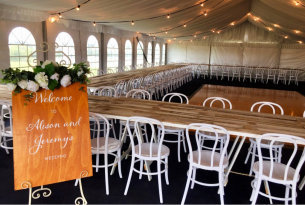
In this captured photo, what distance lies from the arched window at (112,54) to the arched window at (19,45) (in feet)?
13.3

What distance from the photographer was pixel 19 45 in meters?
6.11

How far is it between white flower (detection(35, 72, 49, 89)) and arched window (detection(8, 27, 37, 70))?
449 cm

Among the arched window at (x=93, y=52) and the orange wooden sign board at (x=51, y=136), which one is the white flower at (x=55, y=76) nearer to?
the orange wooden sign board at (x=51, y=136)

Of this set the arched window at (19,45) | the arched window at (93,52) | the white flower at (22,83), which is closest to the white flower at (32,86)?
the white flower at (22,83)

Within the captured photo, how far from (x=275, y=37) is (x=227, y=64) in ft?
10.4

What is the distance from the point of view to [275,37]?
15102 mm

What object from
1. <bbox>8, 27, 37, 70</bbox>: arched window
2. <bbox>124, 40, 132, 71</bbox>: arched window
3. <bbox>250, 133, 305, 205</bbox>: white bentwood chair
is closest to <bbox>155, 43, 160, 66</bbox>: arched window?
<bbox>124, 40, 132, 71</bbox>: arched window

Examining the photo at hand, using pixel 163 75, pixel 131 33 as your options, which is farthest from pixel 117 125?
pixel 131 33

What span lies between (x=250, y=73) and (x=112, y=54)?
8.61 metres

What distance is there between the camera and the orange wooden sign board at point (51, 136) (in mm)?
2088

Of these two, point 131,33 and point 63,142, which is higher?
point 131,33

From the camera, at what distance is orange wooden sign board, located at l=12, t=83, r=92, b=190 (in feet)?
6.85

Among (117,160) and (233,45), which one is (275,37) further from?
(117,160)

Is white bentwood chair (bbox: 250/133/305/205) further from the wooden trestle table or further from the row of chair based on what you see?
the row of chair
